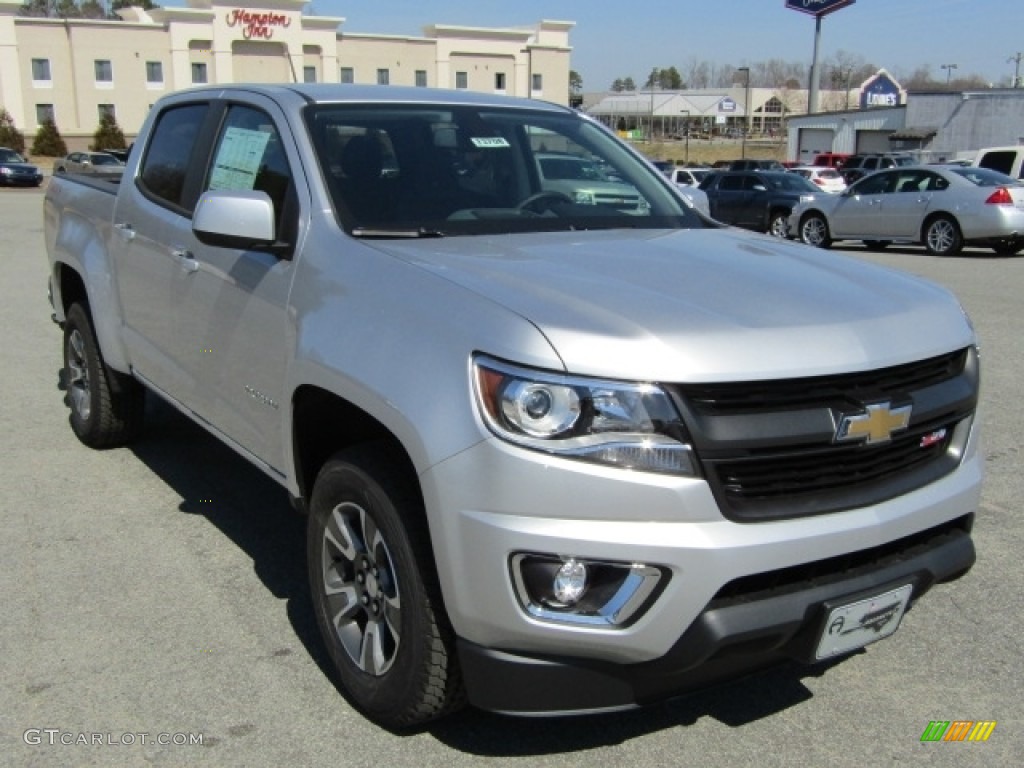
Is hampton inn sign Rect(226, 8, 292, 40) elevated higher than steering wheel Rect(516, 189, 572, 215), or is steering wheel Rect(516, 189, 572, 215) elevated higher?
hampton inn sign Rect(226, 8, 292, 40)

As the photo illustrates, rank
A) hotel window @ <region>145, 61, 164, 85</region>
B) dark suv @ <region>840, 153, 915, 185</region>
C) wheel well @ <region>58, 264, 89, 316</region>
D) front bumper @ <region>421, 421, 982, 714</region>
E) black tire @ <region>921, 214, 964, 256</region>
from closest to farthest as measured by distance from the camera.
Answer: front bumper @ <region>421, 421, 982, 714</region>, wheel well @ <region>58, 264, 89, 316</region>, black tire @ <region>921, 214, 964, 256</region>, dark suv @ <region>840, 153, 915, 185</region>, hotel window @ <region>145, 61, 164, 85</region>

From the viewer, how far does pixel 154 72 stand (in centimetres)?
6788

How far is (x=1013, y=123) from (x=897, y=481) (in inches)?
2043

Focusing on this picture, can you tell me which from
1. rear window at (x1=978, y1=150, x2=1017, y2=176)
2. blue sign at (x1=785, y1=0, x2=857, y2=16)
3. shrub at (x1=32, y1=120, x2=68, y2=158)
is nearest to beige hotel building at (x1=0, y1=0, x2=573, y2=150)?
shrub at (x1=32, y1=120, x2=68, y2=158)

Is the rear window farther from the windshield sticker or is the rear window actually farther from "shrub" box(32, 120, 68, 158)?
"shrub" box(32, 120, 68, 158)

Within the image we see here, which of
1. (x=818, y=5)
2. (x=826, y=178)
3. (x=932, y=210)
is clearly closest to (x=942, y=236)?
(x=932, y=210)

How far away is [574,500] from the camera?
242 centimetres

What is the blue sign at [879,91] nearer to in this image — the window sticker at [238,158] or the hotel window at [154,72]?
the hotel window at [154,72]

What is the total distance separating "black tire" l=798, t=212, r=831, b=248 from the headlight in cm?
1848

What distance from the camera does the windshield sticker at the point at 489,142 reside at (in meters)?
4.05

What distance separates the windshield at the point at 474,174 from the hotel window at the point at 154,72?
69.9 m

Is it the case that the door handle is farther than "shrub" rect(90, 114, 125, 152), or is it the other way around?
"shrub" rect(90, 114, 125, 152)

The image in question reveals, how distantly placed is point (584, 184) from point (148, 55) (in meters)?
70.3

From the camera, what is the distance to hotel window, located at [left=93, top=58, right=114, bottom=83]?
66312 mm
